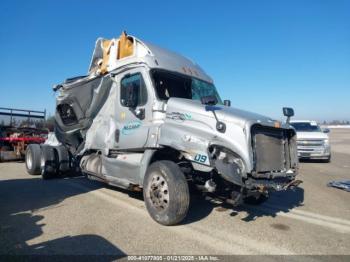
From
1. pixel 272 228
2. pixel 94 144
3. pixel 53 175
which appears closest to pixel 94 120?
pixel 94 144

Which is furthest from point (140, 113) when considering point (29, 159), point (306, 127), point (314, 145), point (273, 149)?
point (306, 127)

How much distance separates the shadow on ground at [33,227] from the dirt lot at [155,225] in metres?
0.01

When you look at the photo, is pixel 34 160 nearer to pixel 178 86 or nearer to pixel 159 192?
pixel 178 86

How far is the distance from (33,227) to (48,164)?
A: 467 centimetres

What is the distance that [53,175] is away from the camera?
30.8 ft

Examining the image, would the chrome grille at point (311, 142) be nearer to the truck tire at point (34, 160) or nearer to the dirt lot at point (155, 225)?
the dirt lot at point (155, 225)

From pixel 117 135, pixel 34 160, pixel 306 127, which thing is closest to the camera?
pixel 117 135

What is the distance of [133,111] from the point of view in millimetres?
6363

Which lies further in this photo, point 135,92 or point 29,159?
point 29,159

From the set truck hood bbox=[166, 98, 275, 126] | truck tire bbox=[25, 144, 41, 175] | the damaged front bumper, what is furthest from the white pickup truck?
truck tire bbox=[25, 144, 41, 175]

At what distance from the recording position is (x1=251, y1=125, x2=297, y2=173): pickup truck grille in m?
4.95

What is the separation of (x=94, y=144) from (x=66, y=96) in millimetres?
2351

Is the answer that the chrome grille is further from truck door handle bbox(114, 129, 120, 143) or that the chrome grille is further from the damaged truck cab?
truck door handle bbox(114, 129, 120, 143)

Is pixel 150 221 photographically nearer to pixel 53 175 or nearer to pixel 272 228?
pixel 272 228
